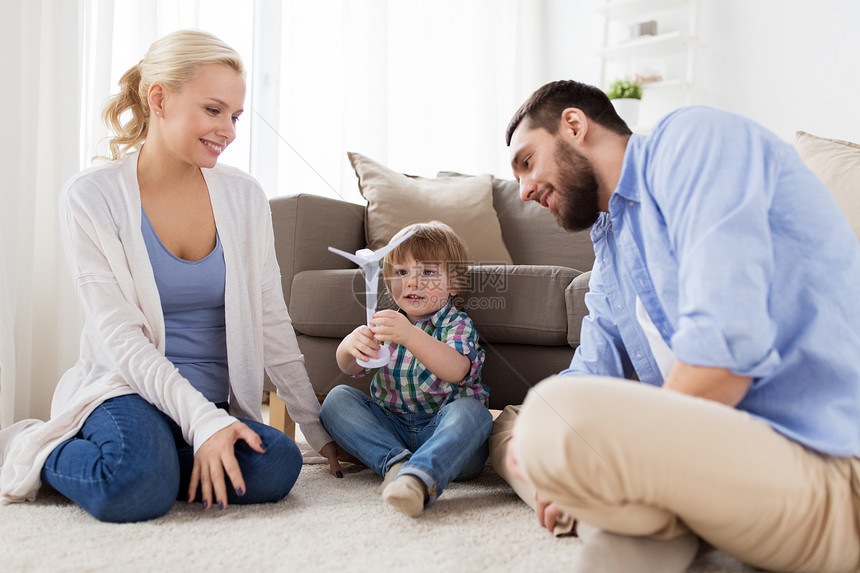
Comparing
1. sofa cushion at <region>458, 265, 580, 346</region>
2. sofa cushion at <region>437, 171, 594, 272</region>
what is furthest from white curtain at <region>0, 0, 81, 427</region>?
sofa cushion at <region>437, 171, 594, 272</region>

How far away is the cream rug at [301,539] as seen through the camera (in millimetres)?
862

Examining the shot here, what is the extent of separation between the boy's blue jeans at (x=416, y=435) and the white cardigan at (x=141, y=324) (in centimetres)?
8

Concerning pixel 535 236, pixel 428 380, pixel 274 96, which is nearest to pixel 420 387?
pixel 428 380

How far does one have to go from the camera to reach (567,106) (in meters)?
1.07

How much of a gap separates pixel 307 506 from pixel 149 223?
59 centimetres

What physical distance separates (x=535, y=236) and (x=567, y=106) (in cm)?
119

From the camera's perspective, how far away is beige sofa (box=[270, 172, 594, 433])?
1569 mm

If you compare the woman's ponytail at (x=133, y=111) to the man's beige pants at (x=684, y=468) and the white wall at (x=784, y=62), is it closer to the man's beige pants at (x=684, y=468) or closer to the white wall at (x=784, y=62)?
the man's beige pants at (x=684, y=468)

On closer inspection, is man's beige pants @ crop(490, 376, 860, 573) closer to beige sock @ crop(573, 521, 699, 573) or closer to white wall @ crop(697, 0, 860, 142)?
beige sock @ crop(573, 521, 699, 573)

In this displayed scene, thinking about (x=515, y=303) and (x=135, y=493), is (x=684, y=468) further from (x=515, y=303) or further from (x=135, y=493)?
(x=515, y=303)

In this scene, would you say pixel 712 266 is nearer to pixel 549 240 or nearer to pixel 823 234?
pixel 823 234

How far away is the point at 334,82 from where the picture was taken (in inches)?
118

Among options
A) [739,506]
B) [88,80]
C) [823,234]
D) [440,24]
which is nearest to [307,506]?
[739,506]

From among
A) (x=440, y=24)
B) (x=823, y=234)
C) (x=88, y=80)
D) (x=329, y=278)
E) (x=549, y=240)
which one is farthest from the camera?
(x=440, y=24)
